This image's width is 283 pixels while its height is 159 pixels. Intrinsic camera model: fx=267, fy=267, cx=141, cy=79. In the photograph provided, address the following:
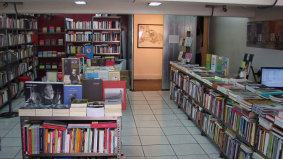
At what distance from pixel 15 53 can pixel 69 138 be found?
17.7 ft

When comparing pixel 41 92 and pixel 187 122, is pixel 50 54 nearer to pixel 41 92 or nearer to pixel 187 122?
pixel 187 122

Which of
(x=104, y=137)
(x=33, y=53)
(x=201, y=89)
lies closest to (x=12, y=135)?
(x=104, y=137)

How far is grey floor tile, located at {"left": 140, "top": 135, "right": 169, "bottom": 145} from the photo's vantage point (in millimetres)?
4781

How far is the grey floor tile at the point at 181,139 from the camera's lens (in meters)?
4.85

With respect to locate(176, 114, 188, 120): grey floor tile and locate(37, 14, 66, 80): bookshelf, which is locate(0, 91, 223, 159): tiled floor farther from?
locate(37, 14, 66, 80): bookshelf

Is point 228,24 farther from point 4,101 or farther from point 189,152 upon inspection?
point 4,101

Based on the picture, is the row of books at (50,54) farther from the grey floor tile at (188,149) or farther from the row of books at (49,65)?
the grey floor tile at (188,149)

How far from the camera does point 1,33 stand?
22.3ft

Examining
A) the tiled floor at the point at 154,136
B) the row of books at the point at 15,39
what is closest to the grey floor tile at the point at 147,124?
the tiled floor at the point at 154,136

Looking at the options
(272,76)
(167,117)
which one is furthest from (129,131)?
(272,76)

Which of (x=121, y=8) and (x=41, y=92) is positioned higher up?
(x=121, y=8)

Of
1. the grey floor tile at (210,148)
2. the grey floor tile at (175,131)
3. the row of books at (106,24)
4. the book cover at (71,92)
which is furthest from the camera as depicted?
the row of books at (106,24)

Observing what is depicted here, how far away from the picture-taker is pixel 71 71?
3.96m

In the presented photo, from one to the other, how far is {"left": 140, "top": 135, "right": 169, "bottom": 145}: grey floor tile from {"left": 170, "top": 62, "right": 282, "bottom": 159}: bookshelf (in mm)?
790
